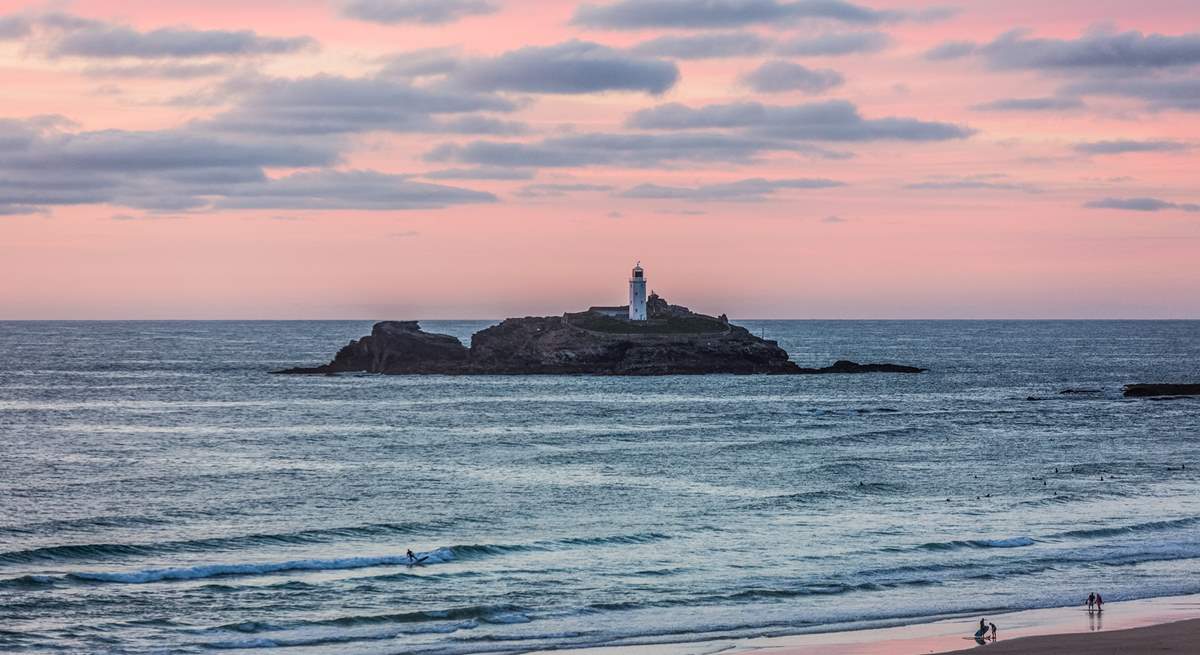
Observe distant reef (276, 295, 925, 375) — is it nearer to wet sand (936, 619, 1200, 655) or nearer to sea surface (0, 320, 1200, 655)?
sea surface (0, 320, 1200, 655)

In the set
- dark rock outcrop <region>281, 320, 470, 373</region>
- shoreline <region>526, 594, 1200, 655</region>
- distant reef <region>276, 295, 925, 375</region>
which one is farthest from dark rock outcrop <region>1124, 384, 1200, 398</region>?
shoreline <region>526, 594, 1200, 655</region>

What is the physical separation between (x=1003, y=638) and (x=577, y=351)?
115 metres

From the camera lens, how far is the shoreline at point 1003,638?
3066 cm

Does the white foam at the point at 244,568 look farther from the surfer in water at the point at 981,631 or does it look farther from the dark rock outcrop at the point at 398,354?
the dark rock outcrop at the point at 398,354

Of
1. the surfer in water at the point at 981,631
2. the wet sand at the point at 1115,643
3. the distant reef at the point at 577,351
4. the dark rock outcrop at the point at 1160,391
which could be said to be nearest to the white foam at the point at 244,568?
the surfer in water at the point at 981,631

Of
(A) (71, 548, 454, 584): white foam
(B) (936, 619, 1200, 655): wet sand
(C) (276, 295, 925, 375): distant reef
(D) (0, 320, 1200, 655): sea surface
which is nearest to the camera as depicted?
(B) (936, 619, 1200, 655): wet sand

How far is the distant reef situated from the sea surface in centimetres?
4843

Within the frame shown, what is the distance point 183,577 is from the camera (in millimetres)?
38844

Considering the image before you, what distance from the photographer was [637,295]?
156 meters

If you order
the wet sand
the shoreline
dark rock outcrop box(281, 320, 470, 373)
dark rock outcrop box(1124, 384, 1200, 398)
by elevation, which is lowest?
the shoreline

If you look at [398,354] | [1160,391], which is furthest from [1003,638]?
[398,354]

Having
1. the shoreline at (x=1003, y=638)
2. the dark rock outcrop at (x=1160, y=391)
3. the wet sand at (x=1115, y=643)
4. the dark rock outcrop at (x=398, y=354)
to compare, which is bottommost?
the shoreline at (x=1003, y=638)

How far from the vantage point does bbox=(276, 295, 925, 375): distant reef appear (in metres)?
146

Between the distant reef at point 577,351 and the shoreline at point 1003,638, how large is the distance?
108959mm
